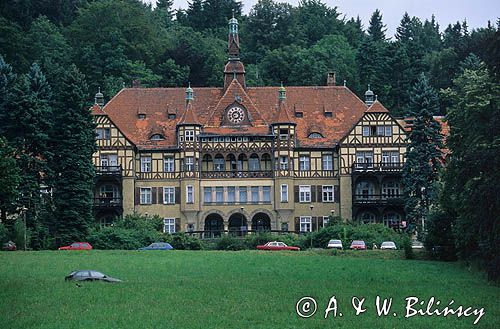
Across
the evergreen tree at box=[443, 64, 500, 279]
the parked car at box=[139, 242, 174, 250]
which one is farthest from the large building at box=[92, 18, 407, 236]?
the evergreen tree at box=[443, 64, 500, 279]

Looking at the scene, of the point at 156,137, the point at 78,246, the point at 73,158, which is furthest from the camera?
the point at 156,137

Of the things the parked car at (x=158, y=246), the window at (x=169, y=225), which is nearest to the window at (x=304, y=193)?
the window at (x=169, y=225)

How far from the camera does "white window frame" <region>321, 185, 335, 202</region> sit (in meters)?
88.4

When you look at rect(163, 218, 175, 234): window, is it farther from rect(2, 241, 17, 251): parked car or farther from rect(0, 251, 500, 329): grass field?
rect(0, 251, 500, 329): grass field

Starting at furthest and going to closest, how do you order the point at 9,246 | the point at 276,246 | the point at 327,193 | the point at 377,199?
1. the point at 327,193
2. the point at 377,199
3. the point at 276,246
4. the point at 9,246

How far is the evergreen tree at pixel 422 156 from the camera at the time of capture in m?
→ 80.6

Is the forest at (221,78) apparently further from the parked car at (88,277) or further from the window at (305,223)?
the parked car at (88,277)

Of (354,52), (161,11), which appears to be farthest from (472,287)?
(161,11)

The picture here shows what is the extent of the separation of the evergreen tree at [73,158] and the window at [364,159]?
2098 cm

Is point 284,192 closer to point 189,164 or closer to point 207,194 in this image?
point 207,194

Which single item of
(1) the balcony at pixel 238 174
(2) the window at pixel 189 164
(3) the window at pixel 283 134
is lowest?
(1) the balcony at pixel 238 174

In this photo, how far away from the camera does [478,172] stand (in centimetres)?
5022

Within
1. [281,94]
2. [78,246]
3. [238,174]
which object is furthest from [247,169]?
[78,246]

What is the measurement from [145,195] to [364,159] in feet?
53.4
